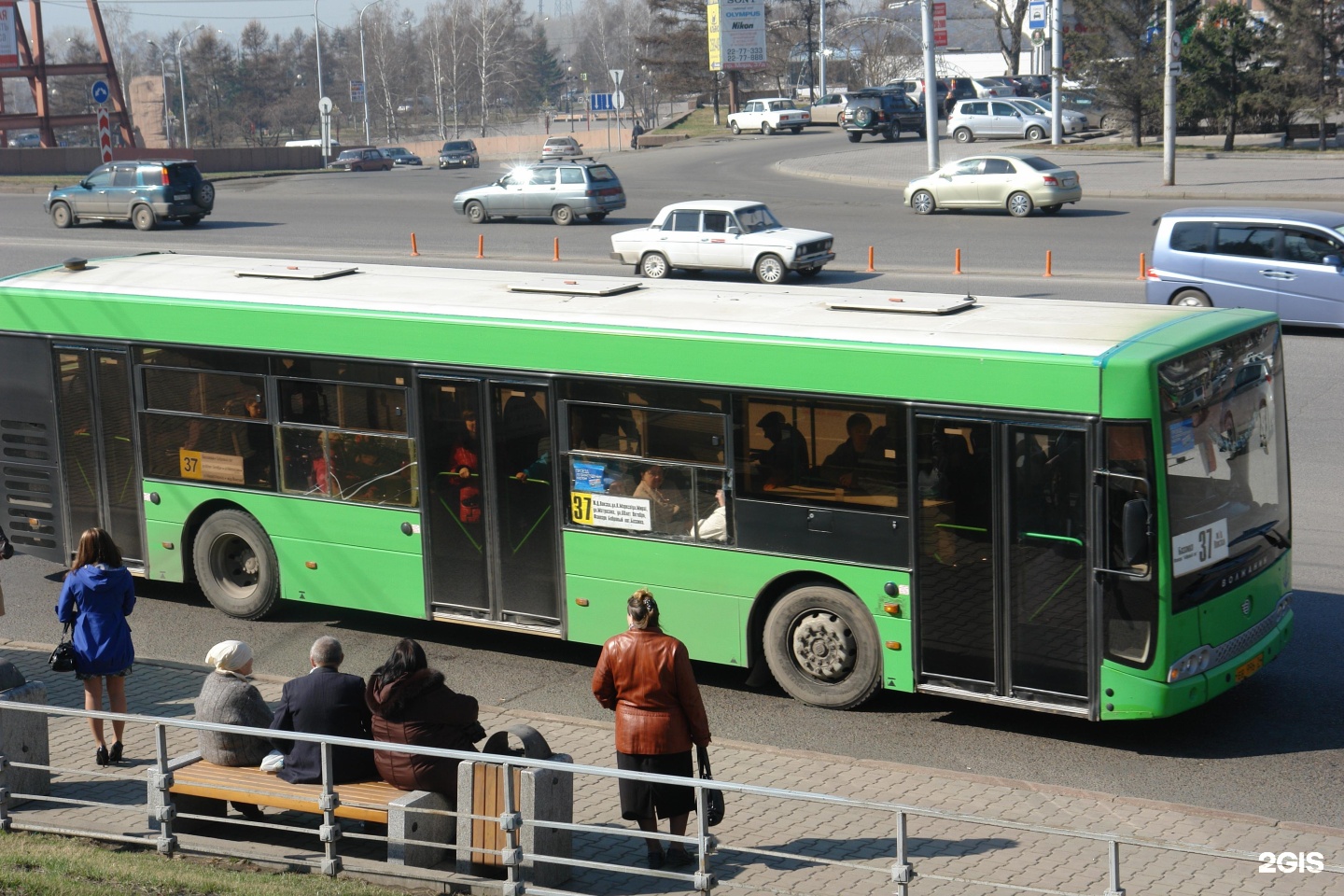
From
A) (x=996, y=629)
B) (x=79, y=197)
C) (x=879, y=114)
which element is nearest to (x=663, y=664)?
(x=996, y=629)

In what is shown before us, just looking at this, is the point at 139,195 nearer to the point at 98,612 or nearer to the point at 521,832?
the point at 98,612

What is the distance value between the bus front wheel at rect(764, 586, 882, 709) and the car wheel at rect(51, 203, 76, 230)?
33604mm

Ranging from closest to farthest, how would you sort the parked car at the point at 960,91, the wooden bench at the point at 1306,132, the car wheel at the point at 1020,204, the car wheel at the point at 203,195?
the car wheel at the point at 1020,204 < the car wheel at the point at 203,195 < the wooden bench at the point at 1306,132 < the parked car at the point at 960,91

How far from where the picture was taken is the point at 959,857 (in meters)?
6.96

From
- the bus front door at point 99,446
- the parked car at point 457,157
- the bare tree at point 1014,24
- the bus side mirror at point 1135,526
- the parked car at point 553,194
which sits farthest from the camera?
the bare tree at point 1014,24

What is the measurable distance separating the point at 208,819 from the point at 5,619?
570 centimetres

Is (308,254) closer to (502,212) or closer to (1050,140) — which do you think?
(502,212)

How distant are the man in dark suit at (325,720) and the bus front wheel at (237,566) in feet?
14.3

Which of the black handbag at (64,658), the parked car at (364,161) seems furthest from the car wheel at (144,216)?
the black handbag at (64,658)

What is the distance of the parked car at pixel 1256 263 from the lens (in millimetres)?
20578

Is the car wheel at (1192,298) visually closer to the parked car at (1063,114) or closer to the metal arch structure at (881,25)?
the parked car at (1063,114)

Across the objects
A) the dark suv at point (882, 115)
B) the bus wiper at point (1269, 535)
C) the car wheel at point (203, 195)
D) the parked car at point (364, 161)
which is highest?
the dark suv at point (882, 115)

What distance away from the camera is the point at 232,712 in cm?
760

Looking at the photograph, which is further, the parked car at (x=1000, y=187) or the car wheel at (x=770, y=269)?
the parked car at (x=1000, y=187)
